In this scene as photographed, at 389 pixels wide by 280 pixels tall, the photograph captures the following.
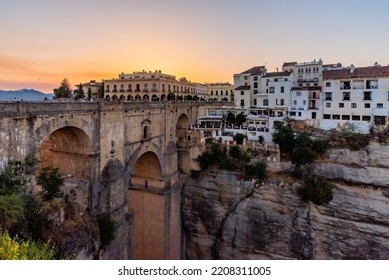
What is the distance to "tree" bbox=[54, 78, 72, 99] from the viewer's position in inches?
1522

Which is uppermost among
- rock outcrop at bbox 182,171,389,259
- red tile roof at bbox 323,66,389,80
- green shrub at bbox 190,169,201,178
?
red tile roof at bbox 323,66,389,80

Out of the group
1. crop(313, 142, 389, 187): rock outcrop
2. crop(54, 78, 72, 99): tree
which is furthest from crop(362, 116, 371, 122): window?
crop(54, 78, 72, 99): tree

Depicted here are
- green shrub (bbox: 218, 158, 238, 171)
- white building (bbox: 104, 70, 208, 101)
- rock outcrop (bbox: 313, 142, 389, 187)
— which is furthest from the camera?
white building (bbox: 104, 70, 208, 101)

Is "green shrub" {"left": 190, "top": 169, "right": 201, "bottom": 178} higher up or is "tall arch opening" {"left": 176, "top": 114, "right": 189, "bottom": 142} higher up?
"tall arch opening" {"left": 176, "top": 114, "right": 189, "bottom": 142}

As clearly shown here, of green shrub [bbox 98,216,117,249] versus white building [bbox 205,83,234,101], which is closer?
green shrub [bbox 98,216,117,249]

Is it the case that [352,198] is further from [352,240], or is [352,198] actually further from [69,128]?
[69,128]

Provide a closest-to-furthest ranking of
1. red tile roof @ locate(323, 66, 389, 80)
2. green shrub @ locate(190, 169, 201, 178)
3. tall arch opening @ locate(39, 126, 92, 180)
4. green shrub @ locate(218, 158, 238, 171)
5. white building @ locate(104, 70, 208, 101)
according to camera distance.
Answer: tall arch opening @ locate(39, 126, 92, 180)
green shrub @ locate(218, 158, 238, 171)
green shrub @ locate(190, 169, 201, 178)
red tile roof @ locate(323, 66, 389, 80)
white building @ locate(104, 70, 208, 101)

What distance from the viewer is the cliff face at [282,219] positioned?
15430mm

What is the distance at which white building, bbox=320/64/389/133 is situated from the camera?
63.4 feet

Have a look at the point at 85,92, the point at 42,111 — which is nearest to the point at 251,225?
the point at 42,111

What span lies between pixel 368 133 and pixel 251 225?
8.91 metres

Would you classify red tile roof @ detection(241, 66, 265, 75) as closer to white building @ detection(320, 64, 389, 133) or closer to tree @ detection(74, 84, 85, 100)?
white building @ detection(320, 64, 389, 133)

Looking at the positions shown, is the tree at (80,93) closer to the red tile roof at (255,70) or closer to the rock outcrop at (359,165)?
the red tile roof at (255,70)

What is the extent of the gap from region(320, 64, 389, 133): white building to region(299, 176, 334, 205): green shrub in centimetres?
561
